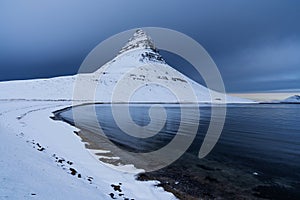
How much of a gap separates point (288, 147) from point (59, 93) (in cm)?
11053

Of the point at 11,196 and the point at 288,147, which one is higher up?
the point at 11,196

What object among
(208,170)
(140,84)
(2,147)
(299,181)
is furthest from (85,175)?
(140,84)

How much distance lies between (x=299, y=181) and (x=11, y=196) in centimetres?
1399

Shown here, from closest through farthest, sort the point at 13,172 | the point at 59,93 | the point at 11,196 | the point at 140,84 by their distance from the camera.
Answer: the point at 11,196 < the point at 13,172 < the point at 59,93 < the point at 140,84

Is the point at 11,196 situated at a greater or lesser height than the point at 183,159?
greater

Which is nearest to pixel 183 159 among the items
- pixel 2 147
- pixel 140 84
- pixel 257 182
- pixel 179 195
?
pixel 257 182

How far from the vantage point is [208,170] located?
14508 millimetres

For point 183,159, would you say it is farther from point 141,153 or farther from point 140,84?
point 140,84

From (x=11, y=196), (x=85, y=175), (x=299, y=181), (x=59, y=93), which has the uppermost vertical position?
(x=59, y=93)

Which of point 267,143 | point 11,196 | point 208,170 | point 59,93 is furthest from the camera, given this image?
point 59,93

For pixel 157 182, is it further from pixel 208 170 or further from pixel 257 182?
pixel 257 182

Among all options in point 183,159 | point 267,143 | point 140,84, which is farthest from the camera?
point 140,84

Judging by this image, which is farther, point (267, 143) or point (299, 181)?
point (267, 143)

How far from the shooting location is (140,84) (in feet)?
553
